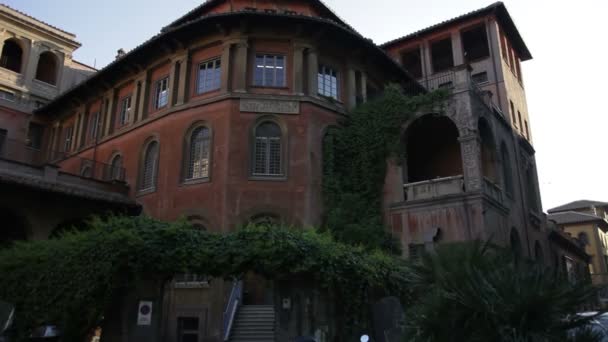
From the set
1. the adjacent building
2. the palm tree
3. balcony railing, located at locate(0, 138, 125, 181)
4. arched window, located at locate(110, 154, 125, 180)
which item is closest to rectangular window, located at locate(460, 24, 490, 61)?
arched window, located at locate(110, 154, 125, 180)

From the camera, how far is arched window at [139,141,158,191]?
72.1 feet

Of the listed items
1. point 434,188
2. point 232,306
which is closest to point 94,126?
point 232,306

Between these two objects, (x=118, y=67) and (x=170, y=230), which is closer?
(x=170, y=230)

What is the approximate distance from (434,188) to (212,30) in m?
11.6

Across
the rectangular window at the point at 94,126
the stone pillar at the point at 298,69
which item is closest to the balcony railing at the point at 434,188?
the stone pillar at the point at 298,69

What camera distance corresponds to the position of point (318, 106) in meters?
20.5

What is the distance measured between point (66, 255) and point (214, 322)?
22.9 feet

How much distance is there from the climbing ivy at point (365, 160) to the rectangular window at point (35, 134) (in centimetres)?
2094

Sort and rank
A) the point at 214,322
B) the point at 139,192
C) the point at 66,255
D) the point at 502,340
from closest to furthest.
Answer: the point at 502,340
the point at 66,255
the point at 214,322
the point at 139,192

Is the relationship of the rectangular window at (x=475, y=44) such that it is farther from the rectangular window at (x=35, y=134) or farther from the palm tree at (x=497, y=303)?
the palm tree at (x=497, y=303)

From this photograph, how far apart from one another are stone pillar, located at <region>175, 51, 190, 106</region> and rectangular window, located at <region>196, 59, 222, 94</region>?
530 millimetres

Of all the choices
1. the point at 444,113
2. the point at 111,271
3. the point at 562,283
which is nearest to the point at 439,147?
the point at 444,113

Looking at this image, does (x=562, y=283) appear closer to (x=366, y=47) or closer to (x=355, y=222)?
(x=355, y=222)

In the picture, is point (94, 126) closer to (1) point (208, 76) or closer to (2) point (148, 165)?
(2) point (148, 165)
